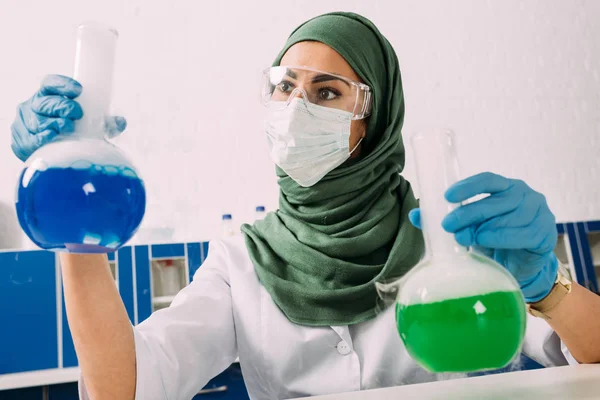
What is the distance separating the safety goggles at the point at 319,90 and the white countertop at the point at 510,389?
61 cm

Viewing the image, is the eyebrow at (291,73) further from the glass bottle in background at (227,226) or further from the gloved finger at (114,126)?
the glass bottle in background at (227,226)

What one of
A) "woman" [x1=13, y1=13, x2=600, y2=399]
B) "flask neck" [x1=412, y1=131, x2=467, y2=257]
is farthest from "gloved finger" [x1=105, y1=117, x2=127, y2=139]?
"flask neck" [x1=412, y1=131, x2=467, y2=257]

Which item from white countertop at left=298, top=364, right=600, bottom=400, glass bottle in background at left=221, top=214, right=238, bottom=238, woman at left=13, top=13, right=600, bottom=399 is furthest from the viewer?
glass bottle in background at left=221, top=214, right=238, bottom=238

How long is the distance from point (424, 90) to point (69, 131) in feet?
8.54

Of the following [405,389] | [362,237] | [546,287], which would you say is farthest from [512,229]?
[362,237]

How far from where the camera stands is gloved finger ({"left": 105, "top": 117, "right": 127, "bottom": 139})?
64 cm

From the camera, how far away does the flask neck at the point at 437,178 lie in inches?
22.2

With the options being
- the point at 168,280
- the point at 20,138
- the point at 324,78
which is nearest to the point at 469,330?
the point at 20,138

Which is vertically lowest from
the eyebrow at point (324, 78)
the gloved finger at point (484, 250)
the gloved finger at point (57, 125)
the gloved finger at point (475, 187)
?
the gloved finger at point (484, 250)

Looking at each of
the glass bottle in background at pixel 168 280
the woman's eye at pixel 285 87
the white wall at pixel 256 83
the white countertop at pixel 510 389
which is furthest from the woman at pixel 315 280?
the white wall at pixel 256 83

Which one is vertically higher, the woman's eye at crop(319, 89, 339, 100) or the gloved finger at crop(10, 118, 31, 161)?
the woman's eye at crop(319, 89, 339, 100)

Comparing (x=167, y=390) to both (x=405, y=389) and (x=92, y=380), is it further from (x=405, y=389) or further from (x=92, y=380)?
(x=405, y=389)

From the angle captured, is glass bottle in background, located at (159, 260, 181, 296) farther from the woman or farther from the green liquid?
the green liquid

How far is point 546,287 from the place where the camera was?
763 mm
